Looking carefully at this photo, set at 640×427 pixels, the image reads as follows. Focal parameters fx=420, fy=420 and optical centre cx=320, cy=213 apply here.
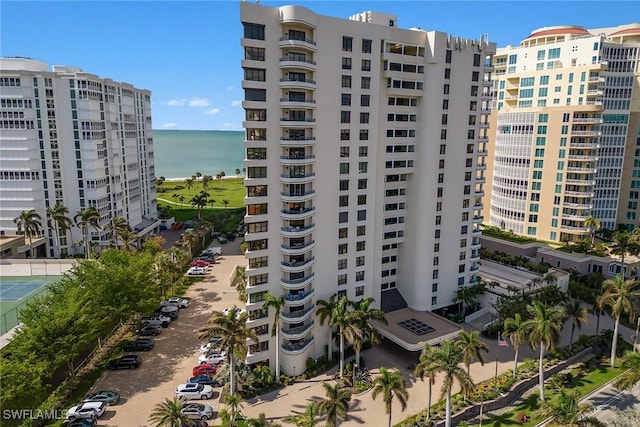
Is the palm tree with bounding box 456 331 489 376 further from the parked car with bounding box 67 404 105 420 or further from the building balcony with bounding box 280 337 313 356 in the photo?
the parked car with bounding box 67 404 105 420

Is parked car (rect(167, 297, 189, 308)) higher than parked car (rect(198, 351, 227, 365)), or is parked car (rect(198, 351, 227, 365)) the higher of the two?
parked car (rect(167, 297, 189, 308))

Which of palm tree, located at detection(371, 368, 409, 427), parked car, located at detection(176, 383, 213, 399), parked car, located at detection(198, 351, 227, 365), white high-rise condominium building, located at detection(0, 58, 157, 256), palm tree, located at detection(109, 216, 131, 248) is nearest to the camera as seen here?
palm tree, located at detection(371, 368, 409, 427)

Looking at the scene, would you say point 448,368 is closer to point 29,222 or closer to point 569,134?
point 569,134

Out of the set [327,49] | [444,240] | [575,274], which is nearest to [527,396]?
[444,240]

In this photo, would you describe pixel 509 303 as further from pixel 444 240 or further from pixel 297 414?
pixel 297 414

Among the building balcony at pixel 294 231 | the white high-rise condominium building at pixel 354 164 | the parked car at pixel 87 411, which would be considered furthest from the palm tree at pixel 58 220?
the building balcony at pixel 294 231

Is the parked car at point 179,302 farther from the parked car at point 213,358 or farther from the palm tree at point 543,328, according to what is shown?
the palm tree at point 543,328

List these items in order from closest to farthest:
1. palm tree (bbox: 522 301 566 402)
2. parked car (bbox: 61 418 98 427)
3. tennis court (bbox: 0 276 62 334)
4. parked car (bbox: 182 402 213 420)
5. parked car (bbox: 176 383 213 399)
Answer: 1. parked car (bbox: 61 418 98 427)
2. parked car (bbox: 182 402 213 420)
3. palm tree (bbox: 522 301 566 402)
4. parked car (bbox: 176 383 213 399)
5. tennis court (bbox: 0 276 62 334)

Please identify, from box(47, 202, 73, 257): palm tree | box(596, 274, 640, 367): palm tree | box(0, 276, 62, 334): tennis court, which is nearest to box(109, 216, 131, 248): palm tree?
box(47, 202, 73, 257): palm tree
